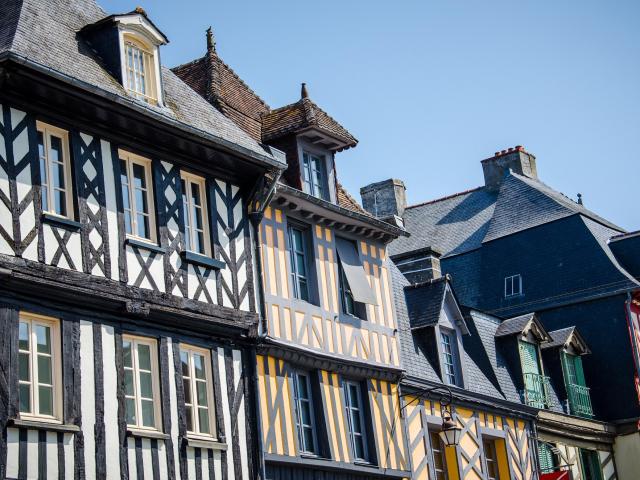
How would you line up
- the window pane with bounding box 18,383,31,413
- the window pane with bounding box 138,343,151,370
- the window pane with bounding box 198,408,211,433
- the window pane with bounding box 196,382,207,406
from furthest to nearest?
the window pane with bounding box 196,382,207,406
the window pane with bounding box 198,408,211,433
the window pane with bounding box 138,343,151,370
the window pane with bounding box 18,383,31,413

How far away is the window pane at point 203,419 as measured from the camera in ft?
48.8

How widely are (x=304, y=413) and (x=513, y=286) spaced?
40.6 feet

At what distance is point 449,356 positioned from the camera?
72.2ft

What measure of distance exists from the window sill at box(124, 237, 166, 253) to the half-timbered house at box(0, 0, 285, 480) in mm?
27

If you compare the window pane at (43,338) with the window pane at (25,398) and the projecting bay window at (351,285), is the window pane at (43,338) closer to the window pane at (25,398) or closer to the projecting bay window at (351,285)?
the window pane at (25,398)

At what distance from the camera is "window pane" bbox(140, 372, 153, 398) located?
14.1 meters

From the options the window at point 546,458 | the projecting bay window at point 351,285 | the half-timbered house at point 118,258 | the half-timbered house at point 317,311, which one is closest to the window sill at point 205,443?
the half-timbered house at point 118,258

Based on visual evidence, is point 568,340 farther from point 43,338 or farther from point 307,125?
point 43,338

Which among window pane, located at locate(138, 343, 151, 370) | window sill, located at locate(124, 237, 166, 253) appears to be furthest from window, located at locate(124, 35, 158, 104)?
window pane, located at locate(138, 343, 151, 370)

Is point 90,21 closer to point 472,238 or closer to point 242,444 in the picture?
point 242,444

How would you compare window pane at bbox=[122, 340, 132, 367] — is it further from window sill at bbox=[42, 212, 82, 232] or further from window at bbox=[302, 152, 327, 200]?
window at bbox=[302, 152, 327, 200]

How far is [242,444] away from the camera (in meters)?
15.3

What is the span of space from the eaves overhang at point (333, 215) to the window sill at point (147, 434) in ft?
14.6

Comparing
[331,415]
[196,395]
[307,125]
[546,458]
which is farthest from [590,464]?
[196,395]
